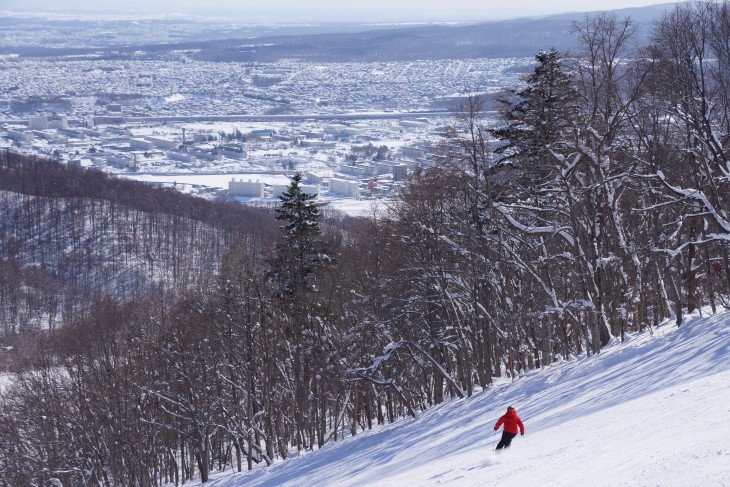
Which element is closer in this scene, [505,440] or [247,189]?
[505,440]

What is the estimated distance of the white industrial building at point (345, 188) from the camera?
11507 centimetres

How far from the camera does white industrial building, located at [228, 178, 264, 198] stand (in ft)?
372

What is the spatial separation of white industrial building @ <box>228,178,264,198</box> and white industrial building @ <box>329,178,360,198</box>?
974cm

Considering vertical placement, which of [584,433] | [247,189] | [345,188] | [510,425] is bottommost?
[345,188]

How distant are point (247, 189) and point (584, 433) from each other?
10429 cm

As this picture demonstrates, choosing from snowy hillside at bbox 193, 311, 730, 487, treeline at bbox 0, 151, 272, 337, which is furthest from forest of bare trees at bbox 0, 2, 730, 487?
treeline at bbox 0, 151, 272, 337

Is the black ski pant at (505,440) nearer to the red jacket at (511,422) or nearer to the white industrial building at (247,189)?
the red jacket at (511,422)

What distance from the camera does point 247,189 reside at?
377ft

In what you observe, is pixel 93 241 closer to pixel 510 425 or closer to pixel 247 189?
pixel 247 189

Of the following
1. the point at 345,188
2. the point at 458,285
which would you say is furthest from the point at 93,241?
the point at 458,285

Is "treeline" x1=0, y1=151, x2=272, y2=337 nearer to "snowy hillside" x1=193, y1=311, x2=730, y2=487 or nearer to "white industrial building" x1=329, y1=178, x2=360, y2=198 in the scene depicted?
"white industrial building" x1=329, y1=178, x2=360, y2=198

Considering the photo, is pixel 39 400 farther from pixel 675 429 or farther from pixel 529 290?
pixel 675 429

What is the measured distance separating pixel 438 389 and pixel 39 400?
1371 centimetres

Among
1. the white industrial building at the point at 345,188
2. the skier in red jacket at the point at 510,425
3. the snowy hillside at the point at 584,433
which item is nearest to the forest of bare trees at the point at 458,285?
the snowy hillside at the point at 584,433
